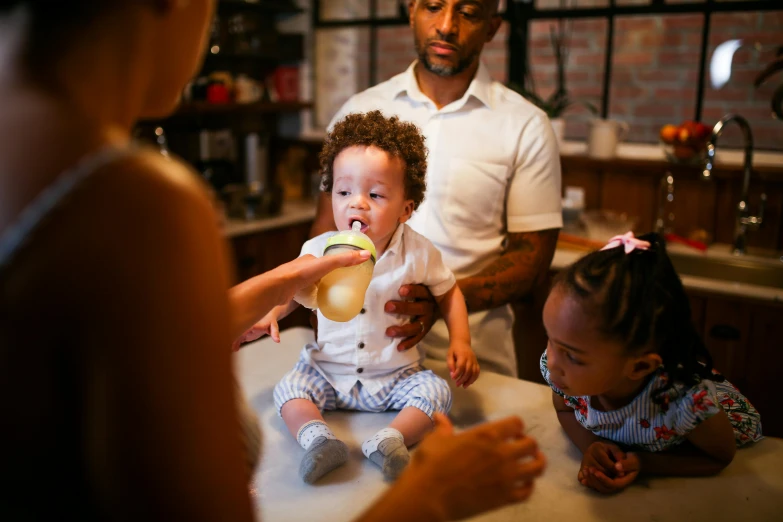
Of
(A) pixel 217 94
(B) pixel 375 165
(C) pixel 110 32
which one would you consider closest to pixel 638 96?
A: (A) pixel 217 94

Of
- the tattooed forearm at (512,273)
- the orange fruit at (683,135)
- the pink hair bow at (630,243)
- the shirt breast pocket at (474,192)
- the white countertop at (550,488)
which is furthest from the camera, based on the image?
the orange fruit at (683,135)

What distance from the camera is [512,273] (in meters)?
1.82

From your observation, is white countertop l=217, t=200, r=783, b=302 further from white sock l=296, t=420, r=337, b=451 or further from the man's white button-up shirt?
white sock l=296, t=420, r=337, b=451

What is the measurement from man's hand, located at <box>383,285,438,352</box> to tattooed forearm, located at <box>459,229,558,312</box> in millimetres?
287

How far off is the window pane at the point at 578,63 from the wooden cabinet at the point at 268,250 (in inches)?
86.3

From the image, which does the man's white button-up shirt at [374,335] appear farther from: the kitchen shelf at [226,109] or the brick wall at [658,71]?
the brick wall at [658,71]

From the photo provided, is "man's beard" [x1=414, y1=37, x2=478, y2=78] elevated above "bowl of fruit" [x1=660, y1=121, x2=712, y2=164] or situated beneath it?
elevated above

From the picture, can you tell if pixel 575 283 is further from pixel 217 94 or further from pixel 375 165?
pixel 217 94

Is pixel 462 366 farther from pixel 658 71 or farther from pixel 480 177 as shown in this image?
pixel 658 71

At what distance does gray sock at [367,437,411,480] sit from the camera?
1.14 m

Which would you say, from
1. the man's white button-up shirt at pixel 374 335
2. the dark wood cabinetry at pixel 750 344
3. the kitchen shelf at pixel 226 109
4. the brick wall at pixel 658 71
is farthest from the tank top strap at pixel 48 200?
the brick wall at pixel 658 71

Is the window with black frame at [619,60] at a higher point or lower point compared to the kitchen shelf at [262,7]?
lower

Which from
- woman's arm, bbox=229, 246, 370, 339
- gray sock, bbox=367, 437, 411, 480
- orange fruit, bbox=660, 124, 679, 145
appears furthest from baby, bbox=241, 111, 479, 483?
orange fruit, bbox=660, 124, 679, 145

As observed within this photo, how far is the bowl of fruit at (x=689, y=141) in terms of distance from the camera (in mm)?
2955
